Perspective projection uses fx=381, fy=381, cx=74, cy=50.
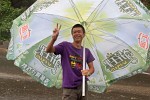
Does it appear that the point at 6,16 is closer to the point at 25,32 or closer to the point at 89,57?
the point at 25,32

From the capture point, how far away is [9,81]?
10.1m

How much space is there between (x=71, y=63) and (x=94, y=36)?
67 centimetres

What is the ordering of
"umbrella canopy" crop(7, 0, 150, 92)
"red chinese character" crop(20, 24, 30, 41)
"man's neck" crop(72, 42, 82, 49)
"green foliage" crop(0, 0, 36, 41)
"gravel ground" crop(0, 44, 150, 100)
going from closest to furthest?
"man's neck" crop(72, 42, 82, 49) → "umbrella canopy" crop(7, 0, 150, 92) → "red chinese character" crop(20, 24, 30, 41) → "gravel ground" crop(0, 44, 150, 100) → "green foliage" crop(0, 0, 36, 41)

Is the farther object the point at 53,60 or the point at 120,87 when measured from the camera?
the point at 120,87

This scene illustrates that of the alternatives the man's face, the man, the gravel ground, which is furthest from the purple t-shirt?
the gravel ground

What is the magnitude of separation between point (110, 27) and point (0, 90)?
14.9ft

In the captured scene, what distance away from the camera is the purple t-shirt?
4.70 metres

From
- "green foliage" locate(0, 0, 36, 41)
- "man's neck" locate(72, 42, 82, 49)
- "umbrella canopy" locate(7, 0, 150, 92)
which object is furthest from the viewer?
"green foliage" locate(0, 0, 36, 41)

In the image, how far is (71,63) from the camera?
15.5 ft

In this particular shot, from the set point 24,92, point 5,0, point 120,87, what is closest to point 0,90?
point 24,92

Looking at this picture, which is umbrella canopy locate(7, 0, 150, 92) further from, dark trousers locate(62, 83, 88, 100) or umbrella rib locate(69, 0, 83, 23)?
dark trousers locate(62, 83, 88, 100)

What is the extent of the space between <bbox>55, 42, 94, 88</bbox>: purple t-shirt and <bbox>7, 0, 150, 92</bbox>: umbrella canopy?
1.49 feet

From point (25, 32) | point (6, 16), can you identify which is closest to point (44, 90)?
point (25, 32)

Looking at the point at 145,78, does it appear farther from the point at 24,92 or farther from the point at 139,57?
the point at 139,57
